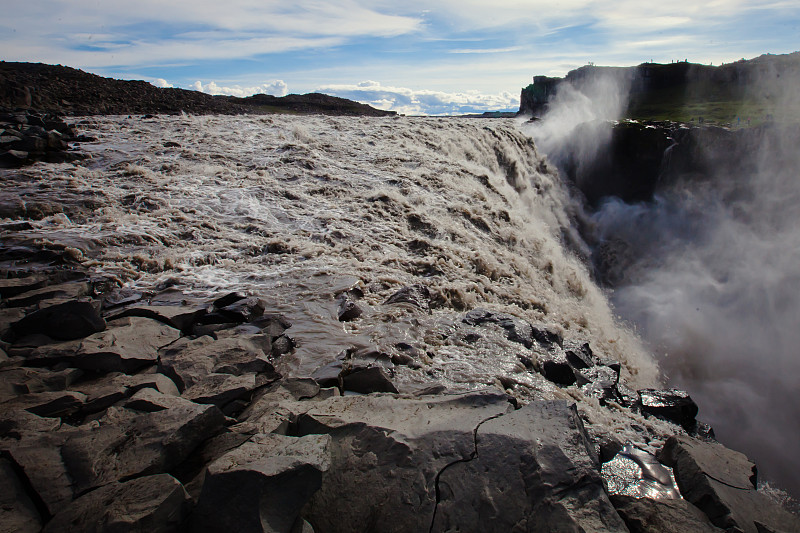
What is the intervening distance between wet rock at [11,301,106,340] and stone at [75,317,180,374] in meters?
0.28

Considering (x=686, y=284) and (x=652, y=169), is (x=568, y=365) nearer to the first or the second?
(x=686, y=284)

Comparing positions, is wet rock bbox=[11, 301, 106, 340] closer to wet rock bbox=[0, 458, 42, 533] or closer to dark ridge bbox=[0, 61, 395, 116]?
wet rock bbox=[0, 458, 42, 533]

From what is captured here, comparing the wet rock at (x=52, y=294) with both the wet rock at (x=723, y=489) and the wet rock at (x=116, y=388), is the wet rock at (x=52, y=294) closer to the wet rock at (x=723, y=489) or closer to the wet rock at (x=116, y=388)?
the wet rock at (x=116, y=388)

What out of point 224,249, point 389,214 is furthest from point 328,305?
point 389,214

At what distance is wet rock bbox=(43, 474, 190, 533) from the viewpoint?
2.54 m

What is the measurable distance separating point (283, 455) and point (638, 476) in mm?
3729

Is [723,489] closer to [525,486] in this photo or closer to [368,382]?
[525,486]

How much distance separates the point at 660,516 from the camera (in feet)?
11.6

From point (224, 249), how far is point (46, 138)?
8.34m

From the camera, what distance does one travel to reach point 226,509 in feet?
8.55

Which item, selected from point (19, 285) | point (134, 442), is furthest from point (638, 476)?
point (19, 285)

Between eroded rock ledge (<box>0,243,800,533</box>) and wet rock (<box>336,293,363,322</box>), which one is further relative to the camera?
wet rock (<box>336,293,363,322</box>)

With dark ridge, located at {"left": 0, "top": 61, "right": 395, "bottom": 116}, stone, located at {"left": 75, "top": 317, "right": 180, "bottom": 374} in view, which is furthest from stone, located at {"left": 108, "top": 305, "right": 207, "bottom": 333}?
dark ridge, located at {"left": 0, "top": 61, "right": 395, "bottom": 116}

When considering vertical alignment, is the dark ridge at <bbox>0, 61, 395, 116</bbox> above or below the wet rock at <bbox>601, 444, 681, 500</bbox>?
above
